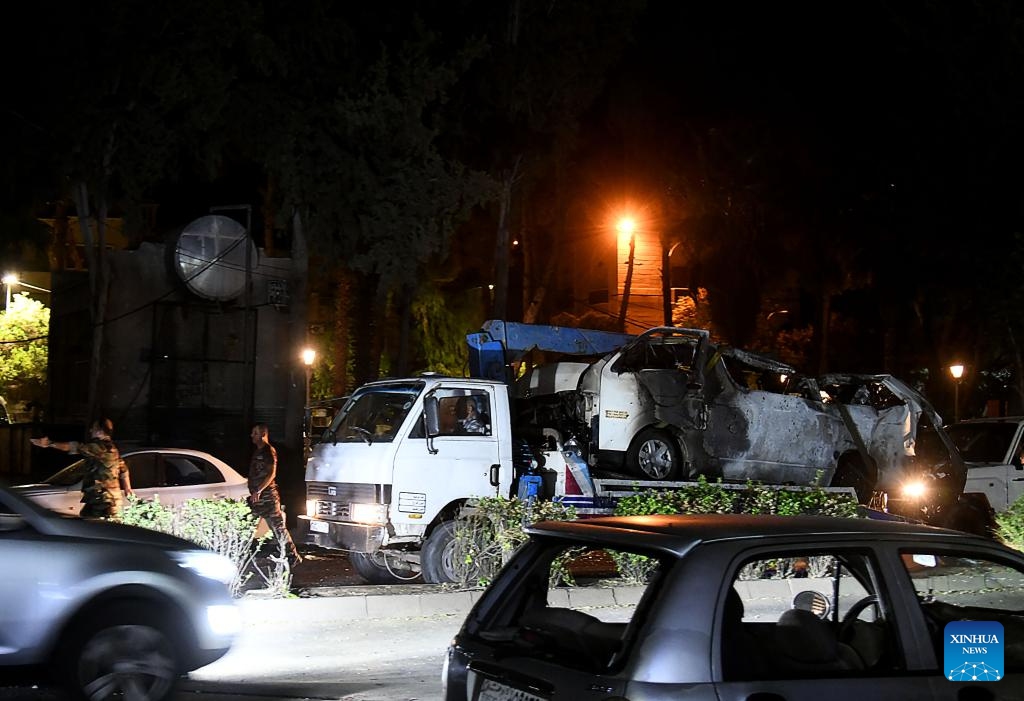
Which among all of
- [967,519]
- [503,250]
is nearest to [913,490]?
[967,519]

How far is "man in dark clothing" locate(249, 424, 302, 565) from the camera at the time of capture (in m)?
12.9

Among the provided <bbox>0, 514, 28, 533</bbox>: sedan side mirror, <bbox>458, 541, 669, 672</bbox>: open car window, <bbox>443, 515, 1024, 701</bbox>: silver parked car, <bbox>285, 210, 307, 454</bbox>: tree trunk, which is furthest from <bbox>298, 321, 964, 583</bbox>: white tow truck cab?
<bbox>285, 210, 307, 454</bbox>: tree trunk

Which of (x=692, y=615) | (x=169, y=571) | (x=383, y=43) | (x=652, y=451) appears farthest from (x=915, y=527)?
(x=383, y=43)

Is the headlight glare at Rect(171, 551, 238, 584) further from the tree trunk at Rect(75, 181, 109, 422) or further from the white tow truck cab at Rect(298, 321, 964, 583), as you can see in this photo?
the tree trunk at Rect(75, 181, 109, 422)

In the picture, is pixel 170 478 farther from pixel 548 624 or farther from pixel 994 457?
pixel 994 457

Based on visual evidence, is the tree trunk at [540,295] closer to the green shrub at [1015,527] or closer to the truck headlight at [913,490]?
the truck headlight at [913,490]

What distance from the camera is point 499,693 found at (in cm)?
417

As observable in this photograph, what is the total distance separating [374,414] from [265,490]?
1560 mm

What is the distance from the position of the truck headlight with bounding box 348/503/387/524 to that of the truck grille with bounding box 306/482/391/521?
0.04 meters

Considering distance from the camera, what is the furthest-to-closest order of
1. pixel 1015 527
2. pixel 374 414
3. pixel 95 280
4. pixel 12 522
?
pixel 95 280, pixel 1015 527, pixel 374 414, pixel 12 522

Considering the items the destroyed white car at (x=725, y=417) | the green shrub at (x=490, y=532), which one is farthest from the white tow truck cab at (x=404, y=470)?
the destroyed white car at (x=725, y=417)

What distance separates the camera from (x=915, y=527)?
15.6ft

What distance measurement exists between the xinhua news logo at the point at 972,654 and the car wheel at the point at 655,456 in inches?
423

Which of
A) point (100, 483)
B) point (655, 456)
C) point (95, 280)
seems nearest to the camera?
point (100, 483)
